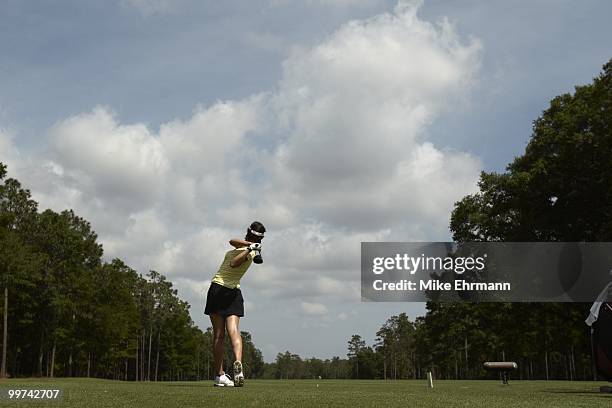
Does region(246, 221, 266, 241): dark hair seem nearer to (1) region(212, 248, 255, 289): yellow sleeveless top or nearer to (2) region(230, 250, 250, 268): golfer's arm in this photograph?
(1) region(212, 248, 255, 289): yellow sleeveless top

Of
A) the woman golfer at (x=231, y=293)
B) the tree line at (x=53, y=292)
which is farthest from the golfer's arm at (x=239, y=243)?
the tree line at (x=53, y=292)

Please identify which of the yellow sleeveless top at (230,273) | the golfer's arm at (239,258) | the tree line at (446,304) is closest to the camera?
the golfer's arm at (239,258)

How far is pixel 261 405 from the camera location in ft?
22.6

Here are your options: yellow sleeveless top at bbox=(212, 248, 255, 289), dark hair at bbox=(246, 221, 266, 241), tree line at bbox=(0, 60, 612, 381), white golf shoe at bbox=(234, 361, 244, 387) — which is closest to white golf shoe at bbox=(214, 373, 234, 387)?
white golf shoe at bbox=(234, 361, 244, 387)

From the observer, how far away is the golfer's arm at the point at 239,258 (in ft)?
36.1

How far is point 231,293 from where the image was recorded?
1141cm

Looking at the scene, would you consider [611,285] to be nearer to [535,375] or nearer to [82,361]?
[82,361]

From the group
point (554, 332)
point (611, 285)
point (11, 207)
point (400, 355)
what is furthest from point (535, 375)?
point (611, 285)

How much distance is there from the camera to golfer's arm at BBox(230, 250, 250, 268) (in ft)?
36.1

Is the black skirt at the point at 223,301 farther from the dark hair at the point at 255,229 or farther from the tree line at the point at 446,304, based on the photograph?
the tree line at the point at 446,304

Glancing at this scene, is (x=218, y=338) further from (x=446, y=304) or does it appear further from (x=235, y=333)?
(x=446, y=304)

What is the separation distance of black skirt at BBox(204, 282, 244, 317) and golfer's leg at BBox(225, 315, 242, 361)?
96 mm

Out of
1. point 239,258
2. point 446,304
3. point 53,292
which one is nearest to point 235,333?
point 239,258

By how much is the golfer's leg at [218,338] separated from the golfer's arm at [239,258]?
914 millimetres
